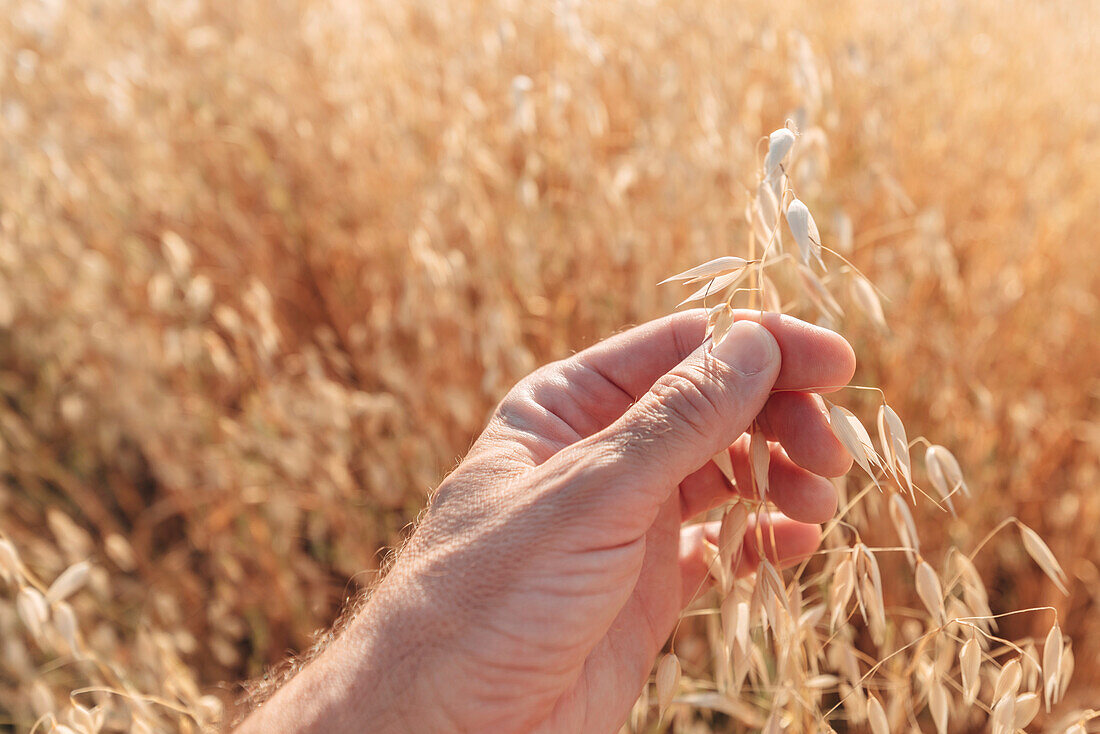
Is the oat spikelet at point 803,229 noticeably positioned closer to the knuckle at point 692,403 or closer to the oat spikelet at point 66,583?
the knuckle at point 692,403

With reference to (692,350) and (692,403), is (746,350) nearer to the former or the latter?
(692,403)

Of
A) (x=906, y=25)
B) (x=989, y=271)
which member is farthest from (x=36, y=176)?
(x=906, y=25)

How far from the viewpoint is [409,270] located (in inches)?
57.9

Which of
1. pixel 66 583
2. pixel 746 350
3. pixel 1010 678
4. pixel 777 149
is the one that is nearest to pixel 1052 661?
pixel 1010 678

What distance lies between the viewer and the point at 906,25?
2.21 meters

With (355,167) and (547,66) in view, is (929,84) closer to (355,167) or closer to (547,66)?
(547,66)

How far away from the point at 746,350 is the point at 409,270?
0.93m

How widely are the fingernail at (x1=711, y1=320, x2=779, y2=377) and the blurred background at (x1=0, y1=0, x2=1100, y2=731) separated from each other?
1.38 feet

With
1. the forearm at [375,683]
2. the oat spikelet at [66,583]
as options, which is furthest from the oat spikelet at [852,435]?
the oat spikelet at [66,583]

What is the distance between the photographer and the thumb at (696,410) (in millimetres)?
641

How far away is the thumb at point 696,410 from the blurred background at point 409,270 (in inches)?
17.1

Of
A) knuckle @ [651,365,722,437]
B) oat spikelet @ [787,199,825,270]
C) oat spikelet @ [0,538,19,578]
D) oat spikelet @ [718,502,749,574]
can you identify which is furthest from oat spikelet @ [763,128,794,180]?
oat spikelet @ [0,538,19,578]

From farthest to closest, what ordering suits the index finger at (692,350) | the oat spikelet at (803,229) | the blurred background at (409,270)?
the blurred background at (409,270), the index finger at (692,350), the oat spikelet at (803,229)

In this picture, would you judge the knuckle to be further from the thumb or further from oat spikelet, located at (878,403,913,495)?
oat spikelet, located at (878,403,913,495)
